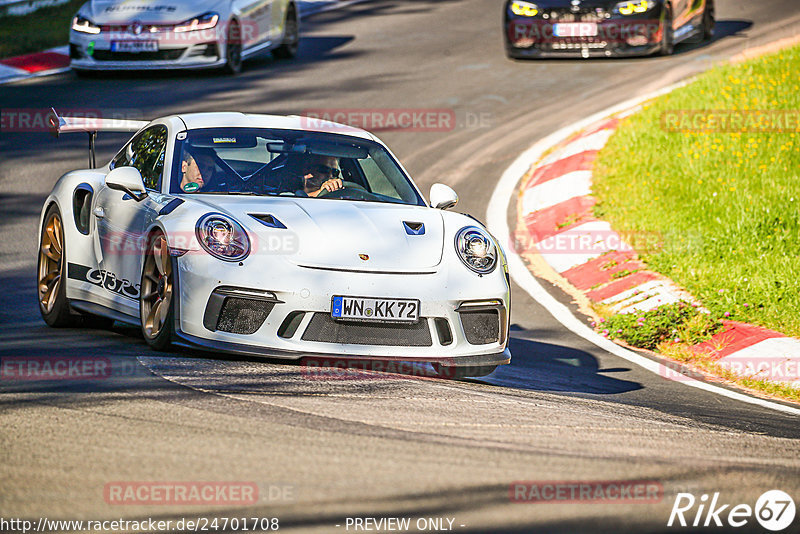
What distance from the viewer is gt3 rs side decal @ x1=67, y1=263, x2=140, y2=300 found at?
6.74m

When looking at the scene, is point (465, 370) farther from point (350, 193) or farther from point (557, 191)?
point (557, 191)

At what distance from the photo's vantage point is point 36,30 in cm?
1814

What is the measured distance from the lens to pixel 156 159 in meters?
7.19

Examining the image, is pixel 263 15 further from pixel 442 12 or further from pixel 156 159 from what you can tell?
pixel 156 159

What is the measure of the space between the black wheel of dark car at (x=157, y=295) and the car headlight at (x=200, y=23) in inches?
375

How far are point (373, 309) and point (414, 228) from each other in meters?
0.71

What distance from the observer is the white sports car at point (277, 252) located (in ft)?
19.5

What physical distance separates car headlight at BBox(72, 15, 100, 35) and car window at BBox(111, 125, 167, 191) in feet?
25.6
